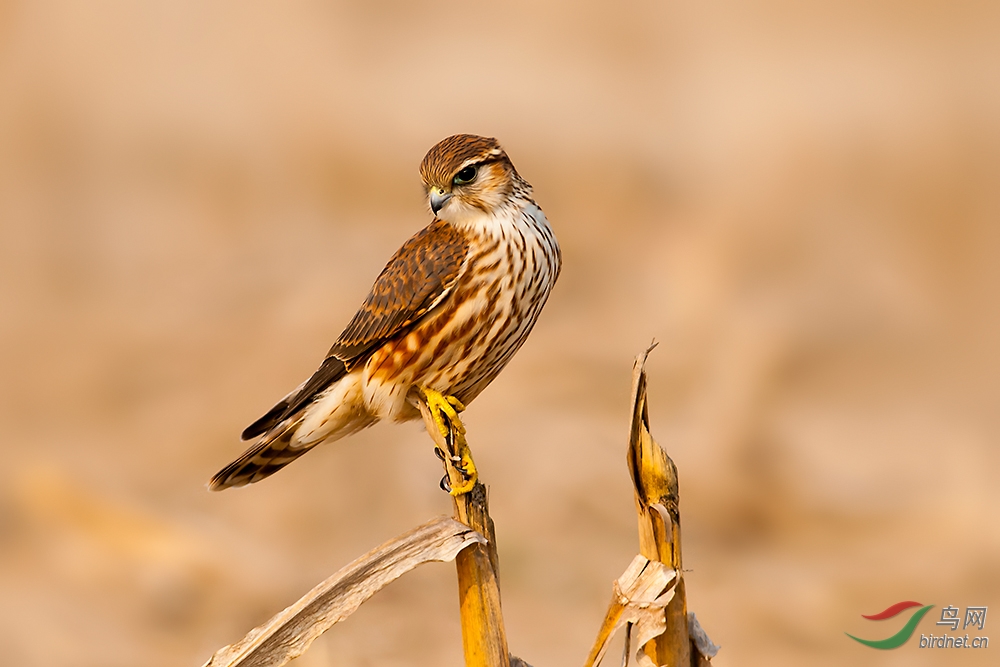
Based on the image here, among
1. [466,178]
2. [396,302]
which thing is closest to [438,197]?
[466,178]

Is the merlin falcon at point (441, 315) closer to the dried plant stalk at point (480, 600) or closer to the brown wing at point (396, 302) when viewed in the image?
the brown wing at point (396, 302)

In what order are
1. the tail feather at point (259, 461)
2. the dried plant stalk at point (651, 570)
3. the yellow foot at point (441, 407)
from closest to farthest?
the dried plant stalk at point (651, 570) → the yellow foot at point (441, 407) → the tail feather at point (259, 461)

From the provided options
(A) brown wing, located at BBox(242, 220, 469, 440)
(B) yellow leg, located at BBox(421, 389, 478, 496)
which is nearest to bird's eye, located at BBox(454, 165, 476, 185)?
(A) brown wing, located at BBox(242, 220, 469, 440)

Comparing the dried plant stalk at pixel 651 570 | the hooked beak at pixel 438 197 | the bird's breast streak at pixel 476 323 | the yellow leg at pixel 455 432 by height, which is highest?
the hooked beak at pixel 438 197

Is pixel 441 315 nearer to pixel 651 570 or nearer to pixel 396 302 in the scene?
pixel 396 302

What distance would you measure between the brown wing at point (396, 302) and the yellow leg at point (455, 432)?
0.71 feet

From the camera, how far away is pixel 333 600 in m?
2.37

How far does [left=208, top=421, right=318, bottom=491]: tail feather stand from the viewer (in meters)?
3.32

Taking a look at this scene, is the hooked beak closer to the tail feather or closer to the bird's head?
the bird's head

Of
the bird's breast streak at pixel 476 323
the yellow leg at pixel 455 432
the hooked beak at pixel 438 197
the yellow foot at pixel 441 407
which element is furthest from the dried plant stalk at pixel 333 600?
the hooked beak at pixel 438 197

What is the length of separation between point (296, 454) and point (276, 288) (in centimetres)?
433

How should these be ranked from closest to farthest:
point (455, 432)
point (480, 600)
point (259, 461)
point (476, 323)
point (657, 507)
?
point (657, 507)
point (480, 600)
point (455, 432)
point (476, 323)
point (259, 461)

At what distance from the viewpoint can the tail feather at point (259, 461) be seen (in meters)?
3.32

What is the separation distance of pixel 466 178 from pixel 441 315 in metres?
0.38
